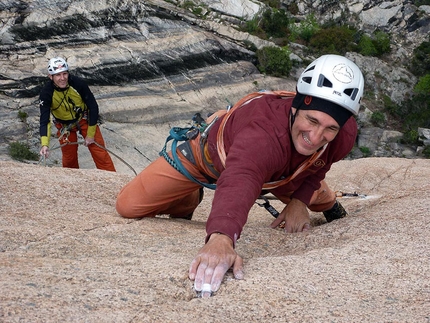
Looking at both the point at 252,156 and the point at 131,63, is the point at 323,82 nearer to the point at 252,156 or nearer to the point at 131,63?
the point at 252,156

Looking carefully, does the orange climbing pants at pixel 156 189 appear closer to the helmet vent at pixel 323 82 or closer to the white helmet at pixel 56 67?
the helmet vent at pixel 323 82

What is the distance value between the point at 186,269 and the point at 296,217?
1746mm

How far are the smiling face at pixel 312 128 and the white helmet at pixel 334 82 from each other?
12 cm

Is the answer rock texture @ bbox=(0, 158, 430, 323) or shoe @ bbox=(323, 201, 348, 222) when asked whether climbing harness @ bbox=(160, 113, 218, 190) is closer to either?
rock texture @ bbox=(0, 158, 430, 323)

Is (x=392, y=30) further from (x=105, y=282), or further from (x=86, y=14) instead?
(x=105, y=282)

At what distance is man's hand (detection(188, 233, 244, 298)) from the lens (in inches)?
98.8

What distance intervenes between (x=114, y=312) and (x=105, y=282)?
1.07 ft

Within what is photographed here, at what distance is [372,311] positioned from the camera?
2400mm

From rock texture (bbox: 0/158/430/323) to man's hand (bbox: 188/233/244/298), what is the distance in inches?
2.2

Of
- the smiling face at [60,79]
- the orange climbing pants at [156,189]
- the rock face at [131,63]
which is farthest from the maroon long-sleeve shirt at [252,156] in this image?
the rock face at [131,63]

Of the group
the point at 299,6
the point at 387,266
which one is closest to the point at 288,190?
the point at 387,266

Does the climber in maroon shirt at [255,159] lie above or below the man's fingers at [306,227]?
above

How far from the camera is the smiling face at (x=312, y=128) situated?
3.15 meters

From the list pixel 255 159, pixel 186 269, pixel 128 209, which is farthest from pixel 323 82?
pixel 128 209
